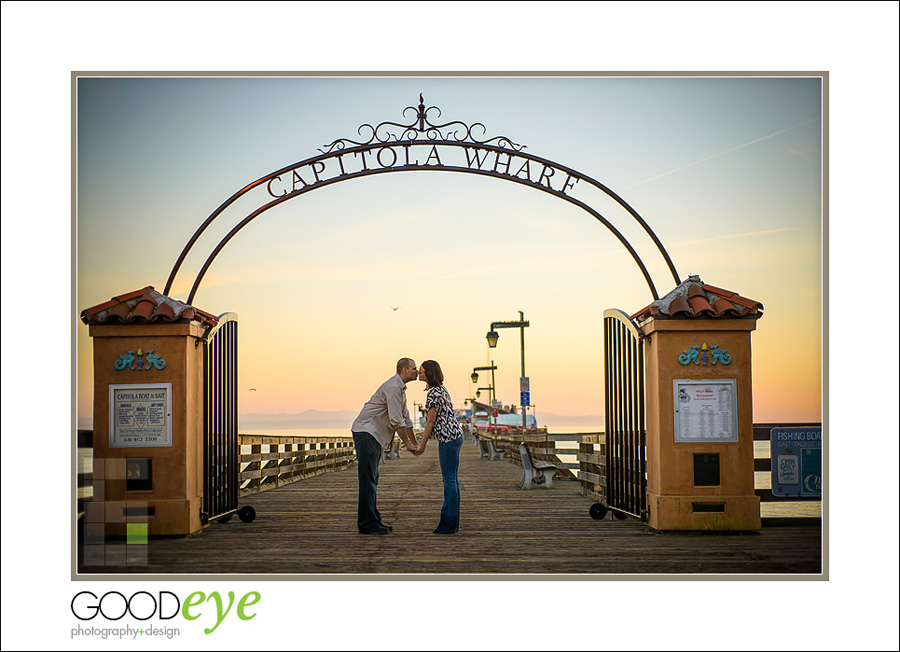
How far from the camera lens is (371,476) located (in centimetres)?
857

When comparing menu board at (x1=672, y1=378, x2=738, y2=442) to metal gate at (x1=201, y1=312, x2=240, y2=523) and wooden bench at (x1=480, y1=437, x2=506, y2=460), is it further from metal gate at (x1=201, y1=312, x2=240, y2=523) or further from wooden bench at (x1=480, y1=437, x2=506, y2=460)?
wooden bench at (x1=480, y1=437, x2=506, y2=460)

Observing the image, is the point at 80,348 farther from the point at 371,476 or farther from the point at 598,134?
the point at 598,134

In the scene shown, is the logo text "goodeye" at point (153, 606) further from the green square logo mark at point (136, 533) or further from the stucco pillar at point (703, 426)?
the stucco pillar at point (703, 426)

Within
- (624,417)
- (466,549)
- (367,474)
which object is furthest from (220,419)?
(624,417)

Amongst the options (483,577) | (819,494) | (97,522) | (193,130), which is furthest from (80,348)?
(819,494)

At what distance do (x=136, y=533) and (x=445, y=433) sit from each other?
2.90 m

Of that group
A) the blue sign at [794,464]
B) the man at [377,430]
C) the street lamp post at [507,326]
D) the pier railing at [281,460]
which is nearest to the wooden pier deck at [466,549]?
the man at [377,430]

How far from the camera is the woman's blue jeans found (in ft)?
27.8

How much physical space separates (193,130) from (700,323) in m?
5.30

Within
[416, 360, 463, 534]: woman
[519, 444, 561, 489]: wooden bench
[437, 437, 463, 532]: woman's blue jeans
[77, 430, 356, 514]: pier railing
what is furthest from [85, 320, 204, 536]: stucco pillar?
[519, 444, 561, 489]: wooden bench

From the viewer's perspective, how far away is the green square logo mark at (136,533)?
7.31m

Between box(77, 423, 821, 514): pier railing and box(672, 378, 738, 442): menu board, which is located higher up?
box(672, 378, 738, 442): menu board

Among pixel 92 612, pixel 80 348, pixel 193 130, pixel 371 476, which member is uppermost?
pixel 193 130

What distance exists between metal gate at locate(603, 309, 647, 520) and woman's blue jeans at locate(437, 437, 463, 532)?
188cm
